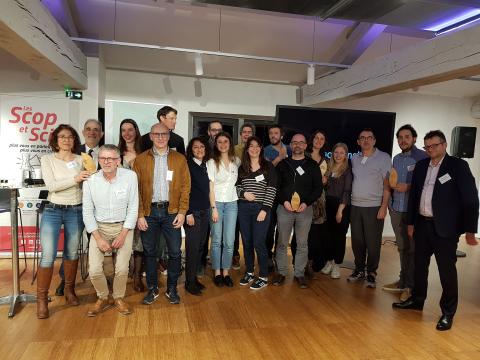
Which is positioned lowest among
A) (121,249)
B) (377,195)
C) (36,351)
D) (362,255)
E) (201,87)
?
(36,351)

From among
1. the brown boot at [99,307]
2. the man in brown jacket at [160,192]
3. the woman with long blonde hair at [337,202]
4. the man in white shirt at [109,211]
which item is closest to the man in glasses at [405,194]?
the woman with long blonde hair at [337,202]

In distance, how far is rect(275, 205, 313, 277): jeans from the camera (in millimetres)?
3484

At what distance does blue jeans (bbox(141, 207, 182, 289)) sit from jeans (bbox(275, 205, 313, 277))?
3.53 ft

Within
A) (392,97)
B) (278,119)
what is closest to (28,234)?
(278,119)

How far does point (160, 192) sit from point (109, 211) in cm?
43

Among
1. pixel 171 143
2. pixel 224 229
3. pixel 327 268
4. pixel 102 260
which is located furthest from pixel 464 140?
pixel 102 260

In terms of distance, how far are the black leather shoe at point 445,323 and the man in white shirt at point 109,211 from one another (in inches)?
102

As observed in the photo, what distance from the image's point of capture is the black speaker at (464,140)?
6008 mm

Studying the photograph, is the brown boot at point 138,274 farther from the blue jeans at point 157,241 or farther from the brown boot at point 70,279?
the brown boot at point 70,279

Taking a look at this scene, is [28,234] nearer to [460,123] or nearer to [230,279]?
[230,279]

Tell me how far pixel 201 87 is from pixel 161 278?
2950 millimetres

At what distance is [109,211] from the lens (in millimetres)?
2695

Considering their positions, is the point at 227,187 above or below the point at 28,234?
above

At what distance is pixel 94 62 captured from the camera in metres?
4.41
